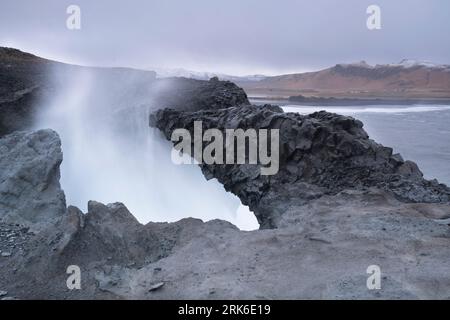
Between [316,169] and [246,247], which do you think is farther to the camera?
[316,169]


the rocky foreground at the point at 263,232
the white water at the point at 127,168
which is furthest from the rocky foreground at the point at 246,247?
the white water at the point at 127,168

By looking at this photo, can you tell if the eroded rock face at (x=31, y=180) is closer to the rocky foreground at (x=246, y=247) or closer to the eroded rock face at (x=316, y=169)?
the rocky foreground at (x=246, y=247)

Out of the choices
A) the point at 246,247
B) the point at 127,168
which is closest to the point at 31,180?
the point at 127,168

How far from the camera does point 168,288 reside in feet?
18.9

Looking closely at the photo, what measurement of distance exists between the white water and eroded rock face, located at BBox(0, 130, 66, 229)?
224cm

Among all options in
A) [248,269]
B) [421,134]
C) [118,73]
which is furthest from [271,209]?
[421,134]

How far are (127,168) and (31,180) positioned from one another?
3.98 meters

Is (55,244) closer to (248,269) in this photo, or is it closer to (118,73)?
(248,269)

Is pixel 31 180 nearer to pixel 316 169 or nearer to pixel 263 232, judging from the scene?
pixel 263 232

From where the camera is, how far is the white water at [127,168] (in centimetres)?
1209

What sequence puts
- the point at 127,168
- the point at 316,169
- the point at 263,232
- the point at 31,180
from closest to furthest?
the point at 263,232 → the point at 31,180 → the point at 316,169 → the point at 127,168

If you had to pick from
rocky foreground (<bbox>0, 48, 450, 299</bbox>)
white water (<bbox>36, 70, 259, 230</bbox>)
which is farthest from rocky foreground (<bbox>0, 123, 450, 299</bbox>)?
white water (<bbox>36, 70, 259, 230</bbox>)

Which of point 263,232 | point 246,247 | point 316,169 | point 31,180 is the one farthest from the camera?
point 316,169

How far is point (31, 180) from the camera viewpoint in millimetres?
9391
